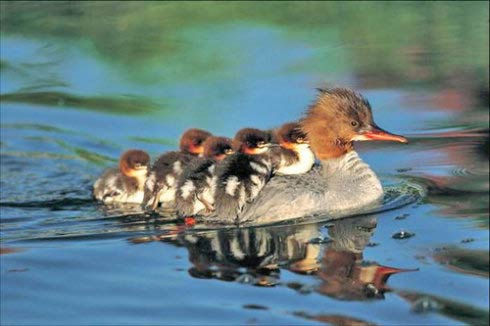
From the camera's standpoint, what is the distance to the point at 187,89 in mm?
11031

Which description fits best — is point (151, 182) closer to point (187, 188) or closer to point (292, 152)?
point (187, 188)

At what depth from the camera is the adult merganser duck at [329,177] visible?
7.64 meters

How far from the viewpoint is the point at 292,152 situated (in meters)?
8.29

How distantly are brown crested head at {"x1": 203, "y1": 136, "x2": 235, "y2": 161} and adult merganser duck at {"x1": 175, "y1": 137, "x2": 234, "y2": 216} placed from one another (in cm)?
18

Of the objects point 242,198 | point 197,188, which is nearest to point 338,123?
point 242,198

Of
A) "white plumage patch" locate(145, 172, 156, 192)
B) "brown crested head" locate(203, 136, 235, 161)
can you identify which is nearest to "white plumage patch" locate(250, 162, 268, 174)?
"brown crested head" locate(203, 136, 235, 161)

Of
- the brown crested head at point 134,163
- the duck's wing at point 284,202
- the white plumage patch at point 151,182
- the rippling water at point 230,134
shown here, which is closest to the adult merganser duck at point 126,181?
the brown crested head at point 134,163

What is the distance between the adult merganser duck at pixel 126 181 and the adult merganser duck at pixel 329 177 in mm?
1109

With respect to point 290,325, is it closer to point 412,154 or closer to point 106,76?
point 412,154

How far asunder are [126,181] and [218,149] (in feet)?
2.53

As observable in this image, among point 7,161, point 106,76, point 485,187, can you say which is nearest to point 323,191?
point 485,187

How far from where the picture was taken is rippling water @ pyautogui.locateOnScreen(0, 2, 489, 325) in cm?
587

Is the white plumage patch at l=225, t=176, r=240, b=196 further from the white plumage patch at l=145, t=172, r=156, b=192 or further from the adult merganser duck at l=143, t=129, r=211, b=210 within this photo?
the white plumage patch at l=145, t=172, r=156, b=192

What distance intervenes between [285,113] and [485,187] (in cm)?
238
